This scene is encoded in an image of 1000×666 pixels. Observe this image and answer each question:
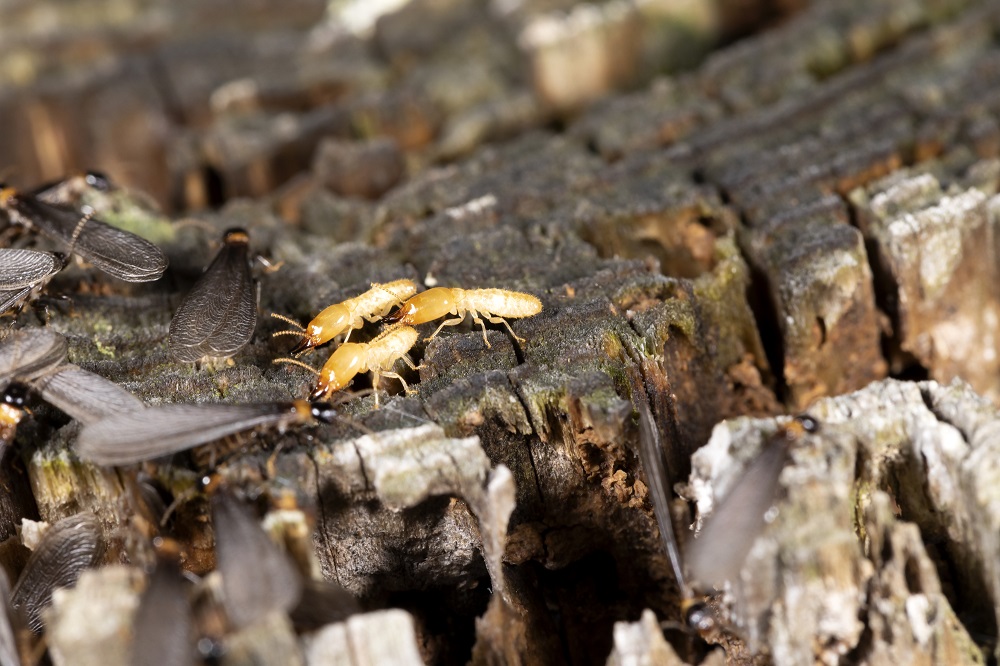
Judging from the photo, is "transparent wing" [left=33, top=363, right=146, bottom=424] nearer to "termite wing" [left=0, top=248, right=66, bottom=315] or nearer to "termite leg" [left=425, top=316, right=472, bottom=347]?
"termite wing" [left=0, top=248, right=66, bottom=315]

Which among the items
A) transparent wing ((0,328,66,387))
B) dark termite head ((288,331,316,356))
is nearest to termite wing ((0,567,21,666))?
transparent wing ((0,328,66,387))

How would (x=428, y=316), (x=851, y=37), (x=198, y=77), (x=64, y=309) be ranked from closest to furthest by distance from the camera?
(x=428, y=316) < (x=64, y=309) < (x=851, y=37) < (x=198, y=77)

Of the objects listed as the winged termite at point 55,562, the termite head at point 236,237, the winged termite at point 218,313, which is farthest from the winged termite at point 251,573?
the termite head at point 236,237

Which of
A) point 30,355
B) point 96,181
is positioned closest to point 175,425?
point 30,355

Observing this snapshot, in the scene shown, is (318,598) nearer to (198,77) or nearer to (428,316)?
(428,316)

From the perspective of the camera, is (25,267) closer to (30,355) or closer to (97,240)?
(97,240)

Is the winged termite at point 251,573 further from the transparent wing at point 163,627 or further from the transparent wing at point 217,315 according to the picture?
the transparent wing at point 217,315

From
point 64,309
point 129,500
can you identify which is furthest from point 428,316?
point 64,309
